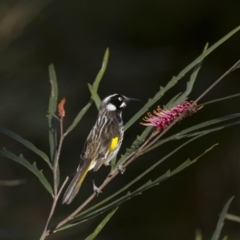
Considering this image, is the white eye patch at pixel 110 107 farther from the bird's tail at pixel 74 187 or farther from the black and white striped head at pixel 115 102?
the bird's tail at pixel 74 187

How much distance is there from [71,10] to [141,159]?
1333 mm

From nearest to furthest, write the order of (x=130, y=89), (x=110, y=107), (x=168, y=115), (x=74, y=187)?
(x=168, y=115) < (x=74, y=187) < (x=110, y=107) < (x=130, y=89)

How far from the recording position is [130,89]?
5871 millimetres

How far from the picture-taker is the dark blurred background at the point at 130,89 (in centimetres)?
542

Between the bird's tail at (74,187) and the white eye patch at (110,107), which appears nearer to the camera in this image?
the bird's tail at (74,187)

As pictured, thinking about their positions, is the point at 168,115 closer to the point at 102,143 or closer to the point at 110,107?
the point at 102,143

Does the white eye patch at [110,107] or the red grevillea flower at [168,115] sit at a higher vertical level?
the white eye patch at [110,107]

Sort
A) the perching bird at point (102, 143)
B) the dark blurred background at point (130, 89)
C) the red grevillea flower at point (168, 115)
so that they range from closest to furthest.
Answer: the red grevillea flower at point (168, 115), the perching bird at point (102, 143), the dark blurred background at point (130, 89)

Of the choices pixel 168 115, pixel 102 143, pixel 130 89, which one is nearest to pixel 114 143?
pixel 102 143

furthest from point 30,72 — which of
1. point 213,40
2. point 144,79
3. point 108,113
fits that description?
point 108,113

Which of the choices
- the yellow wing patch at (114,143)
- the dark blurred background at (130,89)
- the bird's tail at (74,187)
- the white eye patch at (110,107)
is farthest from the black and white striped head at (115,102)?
the dark blurred background at (130,89)

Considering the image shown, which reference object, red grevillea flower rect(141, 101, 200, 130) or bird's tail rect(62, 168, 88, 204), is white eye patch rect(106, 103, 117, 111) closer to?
bird's tail rect(62, 168, 88, 204)

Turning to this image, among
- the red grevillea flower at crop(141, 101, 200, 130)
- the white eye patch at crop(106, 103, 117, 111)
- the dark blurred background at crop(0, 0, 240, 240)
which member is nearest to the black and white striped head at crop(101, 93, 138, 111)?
the white eye patch at crop(106, 103, 117, 111)

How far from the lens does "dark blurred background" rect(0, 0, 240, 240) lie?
5418 mm
